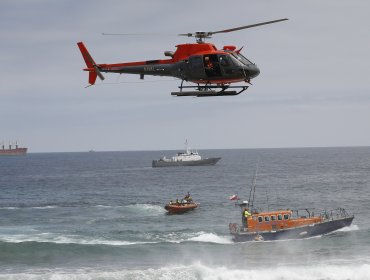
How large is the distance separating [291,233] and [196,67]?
80.8 ft

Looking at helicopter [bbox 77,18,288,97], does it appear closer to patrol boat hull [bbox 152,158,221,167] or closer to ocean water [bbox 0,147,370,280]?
ocean water [bbox 0,147,370,280]

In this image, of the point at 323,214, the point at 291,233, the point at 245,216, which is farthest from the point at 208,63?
the point at 323,214

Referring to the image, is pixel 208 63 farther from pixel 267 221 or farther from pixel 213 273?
pixel 267 221

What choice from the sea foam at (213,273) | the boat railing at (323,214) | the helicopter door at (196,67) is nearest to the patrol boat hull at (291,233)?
the boat railing at (323,214)

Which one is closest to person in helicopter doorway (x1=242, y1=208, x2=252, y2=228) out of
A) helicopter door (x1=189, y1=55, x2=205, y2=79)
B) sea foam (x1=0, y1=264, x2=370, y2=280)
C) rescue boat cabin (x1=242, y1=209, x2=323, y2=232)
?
rescue boat cabin (x1=242, y1=209, x2=323, y2=232)

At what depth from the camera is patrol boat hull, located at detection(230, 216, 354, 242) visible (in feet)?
139

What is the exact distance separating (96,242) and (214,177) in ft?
241

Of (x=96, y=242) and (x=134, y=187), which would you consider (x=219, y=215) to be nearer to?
(x=96, y=242)

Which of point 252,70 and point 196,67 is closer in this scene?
point 252,70

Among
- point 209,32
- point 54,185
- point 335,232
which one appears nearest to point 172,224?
point 335,232

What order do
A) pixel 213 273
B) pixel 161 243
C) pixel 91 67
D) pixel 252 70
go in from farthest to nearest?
pixel 161 243
pixel 213 273
pixel 91 67
pixel 252 70

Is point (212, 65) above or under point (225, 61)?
under

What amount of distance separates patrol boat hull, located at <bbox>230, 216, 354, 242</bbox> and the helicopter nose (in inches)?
887

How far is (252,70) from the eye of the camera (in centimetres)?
2258
